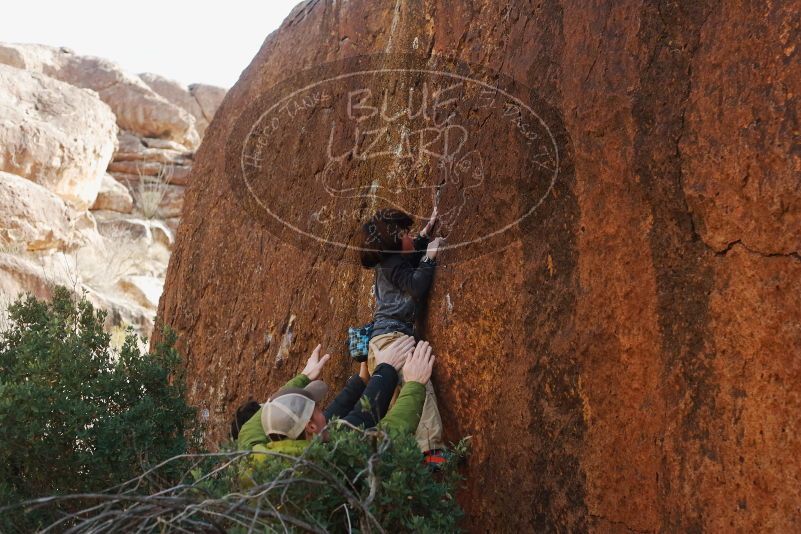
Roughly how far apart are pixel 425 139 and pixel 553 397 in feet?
6.04

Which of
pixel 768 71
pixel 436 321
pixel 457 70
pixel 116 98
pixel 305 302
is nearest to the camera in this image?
pixel 768 71

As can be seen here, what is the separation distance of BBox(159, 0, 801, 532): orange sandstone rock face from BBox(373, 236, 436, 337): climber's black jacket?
0.10m

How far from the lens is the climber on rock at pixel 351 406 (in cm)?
366

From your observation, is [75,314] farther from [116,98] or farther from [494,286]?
[116,98]

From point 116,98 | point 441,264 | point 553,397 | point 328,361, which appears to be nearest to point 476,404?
point 553,397

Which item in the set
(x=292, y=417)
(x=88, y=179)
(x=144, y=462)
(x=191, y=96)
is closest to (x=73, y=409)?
(x=144, y=462)

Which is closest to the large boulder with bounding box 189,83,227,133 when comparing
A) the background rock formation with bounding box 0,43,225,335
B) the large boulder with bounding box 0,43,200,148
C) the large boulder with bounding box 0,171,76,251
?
the background rock formation with bounding box 0,43,225,335

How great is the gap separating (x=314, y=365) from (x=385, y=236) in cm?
91

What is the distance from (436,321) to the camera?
168 inches

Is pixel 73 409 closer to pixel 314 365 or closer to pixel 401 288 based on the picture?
pixel 314 365

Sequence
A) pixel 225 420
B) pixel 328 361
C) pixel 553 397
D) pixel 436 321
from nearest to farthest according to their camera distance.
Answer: pixel 553 397 → pixel 436 321 → pixel 328 361 → pixel 225 420

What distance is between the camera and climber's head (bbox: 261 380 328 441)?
366cm

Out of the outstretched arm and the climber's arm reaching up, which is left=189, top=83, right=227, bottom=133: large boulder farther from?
the outstretched arm

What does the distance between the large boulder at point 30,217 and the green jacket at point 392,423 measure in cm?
1148
